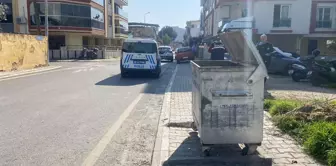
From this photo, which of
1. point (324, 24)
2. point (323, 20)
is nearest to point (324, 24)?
point (324, 24)

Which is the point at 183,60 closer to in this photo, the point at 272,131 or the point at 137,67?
the point at 137,67

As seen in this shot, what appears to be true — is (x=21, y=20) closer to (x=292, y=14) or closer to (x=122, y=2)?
(x=122, y=2)

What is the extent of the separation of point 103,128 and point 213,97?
9.05ft

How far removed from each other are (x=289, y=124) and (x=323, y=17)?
3059cm

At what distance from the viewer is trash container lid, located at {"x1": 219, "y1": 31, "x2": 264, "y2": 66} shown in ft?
14.2

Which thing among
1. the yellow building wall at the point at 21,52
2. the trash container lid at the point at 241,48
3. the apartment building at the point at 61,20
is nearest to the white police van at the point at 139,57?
the yellow building wall at the point at 21,52

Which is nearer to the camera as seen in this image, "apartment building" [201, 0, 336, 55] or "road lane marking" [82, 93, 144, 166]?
"road lane marking" [82, 93, 144, 166]

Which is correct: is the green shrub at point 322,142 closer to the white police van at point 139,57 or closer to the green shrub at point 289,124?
the green shrub at point 289,124

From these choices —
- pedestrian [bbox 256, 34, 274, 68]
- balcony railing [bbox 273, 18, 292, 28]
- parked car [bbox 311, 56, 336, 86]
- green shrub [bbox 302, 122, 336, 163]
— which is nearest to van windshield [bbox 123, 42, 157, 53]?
pedestrian [bbox 256, 34, 274, 68]

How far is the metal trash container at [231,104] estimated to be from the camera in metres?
4.14

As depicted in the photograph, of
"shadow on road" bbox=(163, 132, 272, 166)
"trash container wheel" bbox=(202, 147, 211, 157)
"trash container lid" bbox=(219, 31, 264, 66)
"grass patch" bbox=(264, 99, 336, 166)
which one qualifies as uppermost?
"trash container lid" bbox=(219, 31, 264, 66)

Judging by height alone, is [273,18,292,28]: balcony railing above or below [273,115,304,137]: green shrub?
above

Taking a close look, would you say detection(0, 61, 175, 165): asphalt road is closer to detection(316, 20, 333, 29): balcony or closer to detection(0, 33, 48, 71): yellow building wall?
detection(0, 33, 48, 71): yellow building wall

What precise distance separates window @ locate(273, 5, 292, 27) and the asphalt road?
24.2 m
